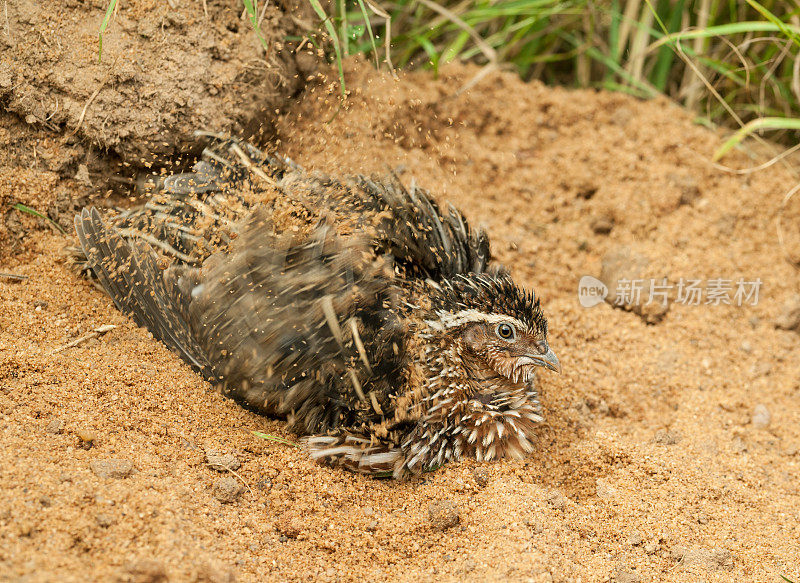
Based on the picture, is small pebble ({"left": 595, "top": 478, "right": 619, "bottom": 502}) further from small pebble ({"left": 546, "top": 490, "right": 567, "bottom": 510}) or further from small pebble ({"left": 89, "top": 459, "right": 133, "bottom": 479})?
small pebble ({"left": 89, "top": 459, "right": 133, "bottom": 479})

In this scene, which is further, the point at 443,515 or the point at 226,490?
the point at 443,515

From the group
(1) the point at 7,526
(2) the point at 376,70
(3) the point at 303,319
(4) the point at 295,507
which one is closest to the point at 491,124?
(2) the point at 376,70

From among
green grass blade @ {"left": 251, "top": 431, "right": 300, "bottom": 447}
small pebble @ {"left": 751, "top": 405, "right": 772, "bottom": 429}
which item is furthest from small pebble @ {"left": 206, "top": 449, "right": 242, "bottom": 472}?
small pebble @ {"left": 751, "top": 405, "right": 772, "bottom": 429}

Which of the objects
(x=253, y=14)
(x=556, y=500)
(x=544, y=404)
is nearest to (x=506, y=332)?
(x=544, y=404)

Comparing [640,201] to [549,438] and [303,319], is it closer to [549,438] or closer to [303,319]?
[549,438]

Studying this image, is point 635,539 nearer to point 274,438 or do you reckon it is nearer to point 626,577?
point 626,577
